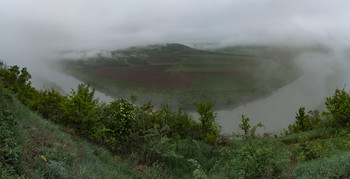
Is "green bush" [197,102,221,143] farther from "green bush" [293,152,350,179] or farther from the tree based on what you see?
"green bush" [293,152,350,179]

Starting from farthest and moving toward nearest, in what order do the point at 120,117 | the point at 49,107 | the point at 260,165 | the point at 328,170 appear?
the point at 49,107 → the point at 120,117 → the point at 260,165 → the point at 328,170

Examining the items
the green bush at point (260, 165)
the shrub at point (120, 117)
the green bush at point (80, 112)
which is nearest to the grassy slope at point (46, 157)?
the green bush at point (80, 112)

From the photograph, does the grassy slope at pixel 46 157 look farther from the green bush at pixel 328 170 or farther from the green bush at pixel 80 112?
the green bush at pixel 328 170

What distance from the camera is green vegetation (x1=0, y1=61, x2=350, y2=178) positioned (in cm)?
396

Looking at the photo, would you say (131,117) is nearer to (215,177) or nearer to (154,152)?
(154,152)

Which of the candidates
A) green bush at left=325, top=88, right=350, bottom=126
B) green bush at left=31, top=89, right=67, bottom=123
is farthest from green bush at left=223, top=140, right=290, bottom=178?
green bush at left=325, top=88, right=350, bottom=126

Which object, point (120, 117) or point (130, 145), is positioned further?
point (120, 117)

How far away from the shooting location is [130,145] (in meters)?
8.06

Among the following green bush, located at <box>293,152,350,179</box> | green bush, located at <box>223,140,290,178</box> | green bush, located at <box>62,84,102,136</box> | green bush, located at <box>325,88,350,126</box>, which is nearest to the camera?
green bush, located at <box>293,152,350,179</box>

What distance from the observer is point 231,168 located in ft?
18.3

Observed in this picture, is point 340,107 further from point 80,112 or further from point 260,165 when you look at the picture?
point 80,112

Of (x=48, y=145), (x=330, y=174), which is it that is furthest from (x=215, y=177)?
(x=48, y=145)

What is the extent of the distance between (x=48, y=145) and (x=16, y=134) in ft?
2.36

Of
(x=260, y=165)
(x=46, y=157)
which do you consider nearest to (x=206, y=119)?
(x=260, y=165)
